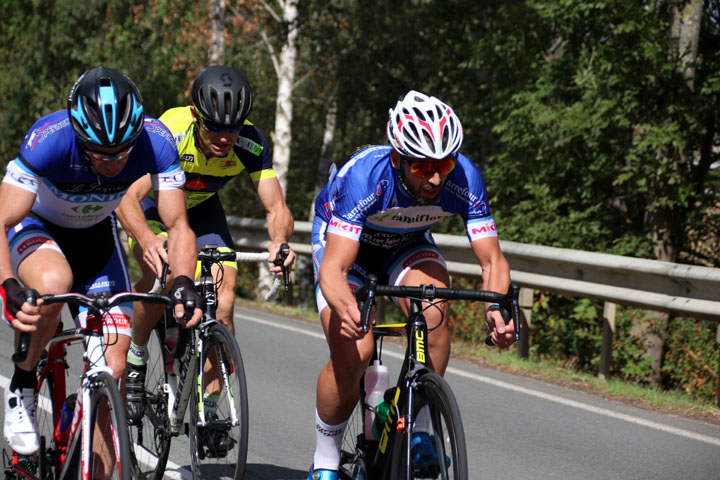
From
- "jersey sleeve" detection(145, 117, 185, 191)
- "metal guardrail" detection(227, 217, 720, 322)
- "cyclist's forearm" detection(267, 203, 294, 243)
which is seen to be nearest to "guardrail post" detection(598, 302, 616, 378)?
"metal guardrail" detection(227, 217, 720, 322)

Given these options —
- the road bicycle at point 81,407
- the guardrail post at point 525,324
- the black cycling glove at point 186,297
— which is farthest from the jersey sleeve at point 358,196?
the guardrail post at point 525,324

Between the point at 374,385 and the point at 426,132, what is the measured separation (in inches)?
52.5

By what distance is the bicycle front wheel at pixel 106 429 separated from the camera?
3.59 meters

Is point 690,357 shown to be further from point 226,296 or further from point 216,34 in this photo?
point 216,34

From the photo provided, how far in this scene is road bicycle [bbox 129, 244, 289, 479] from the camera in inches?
186

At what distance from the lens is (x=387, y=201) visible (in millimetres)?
4348

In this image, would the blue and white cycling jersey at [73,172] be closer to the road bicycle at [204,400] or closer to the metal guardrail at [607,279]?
the road bicycle at [204,400]

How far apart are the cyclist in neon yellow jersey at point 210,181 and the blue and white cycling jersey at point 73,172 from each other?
48 centimetres

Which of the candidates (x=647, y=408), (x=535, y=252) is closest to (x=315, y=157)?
(x=535, y=252)

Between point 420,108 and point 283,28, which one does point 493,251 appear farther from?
point 283,28

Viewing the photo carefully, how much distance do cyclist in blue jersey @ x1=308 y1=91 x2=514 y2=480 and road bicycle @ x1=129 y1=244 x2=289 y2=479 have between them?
1.57 feet

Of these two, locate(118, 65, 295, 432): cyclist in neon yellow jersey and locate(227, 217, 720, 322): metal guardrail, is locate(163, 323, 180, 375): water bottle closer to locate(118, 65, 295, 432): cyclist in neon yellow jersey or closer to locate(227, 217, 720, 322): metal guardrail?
locate(118, 65, 295, 432): cyclist in neon yellow jersey

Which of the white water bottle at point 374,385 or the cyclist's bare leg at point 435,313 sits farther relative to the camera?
the white water bottle at point 374,385

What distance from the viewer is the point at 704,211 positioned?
41.7ft
